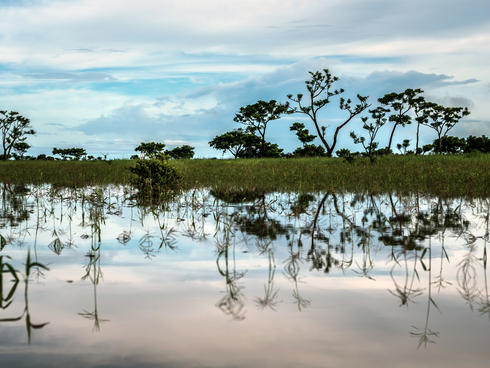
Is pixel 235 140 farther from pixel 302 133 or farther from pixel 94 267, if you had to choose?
pixel 94 267

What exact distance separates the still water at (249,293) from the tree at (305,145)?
45276mm

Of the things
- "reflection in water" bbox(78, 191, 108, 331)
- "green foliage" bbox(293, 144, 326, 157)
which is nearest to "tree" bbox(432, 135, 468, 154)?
"green foliage" bbox(293, 144, 326, 157)

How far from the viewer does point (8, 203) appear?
11781 millimetres

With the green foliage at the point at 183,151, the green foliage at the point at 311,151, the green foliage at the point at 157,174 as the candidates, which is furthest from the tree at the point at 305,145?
the green foliage at the point at 157,174

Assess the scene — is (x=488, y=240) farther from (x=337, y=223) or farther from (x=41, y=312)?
(x=41, y=312)

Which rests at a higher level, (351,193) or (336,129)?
(336,129)

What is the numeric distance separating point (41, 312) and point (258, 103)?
54.7m

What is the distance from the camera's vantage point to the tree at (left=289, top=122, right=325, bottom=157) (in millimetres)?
53656

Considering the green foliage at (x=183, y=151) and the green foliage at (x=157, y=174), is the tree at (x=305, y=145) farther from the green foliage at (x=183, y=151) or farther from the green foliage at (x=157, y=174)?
the green foliage at (x=157, y=174)

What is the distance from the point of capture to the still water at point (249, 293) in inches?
124

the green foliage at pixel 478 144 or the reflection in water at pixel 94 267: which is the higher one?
the green foliage at pixel 478 144

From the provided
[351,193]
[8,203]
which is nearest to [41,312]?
[8,203]

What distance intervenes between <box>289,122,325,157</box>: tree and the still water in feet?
149

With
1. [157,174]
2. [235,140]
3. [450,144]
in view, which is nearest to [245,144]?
[235,140]
